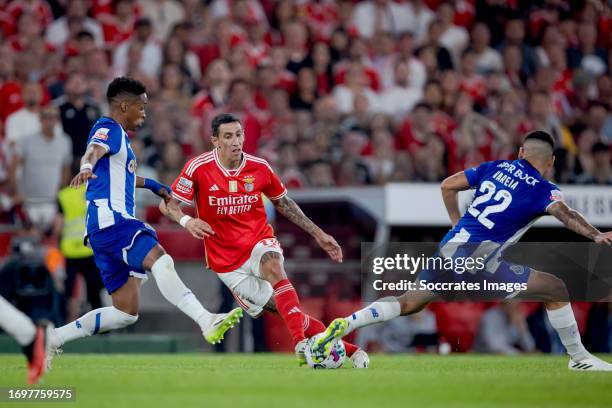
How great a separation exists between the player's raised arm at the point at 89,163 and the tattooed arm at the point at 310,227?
1.80 meters

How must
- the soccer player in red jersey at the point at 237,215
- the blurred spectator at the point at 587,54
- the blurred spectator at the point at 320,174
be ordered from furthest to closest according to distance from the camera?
the blurred spectator at the point at 587,54 → the blurred spectator at the point at 320,174 → the soccer player in red jersey at the point at 237,215

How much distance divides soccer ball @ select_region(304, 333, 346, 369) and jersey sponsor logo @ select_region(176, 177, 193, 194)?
1685mm

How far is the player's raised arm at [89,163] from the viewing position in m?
8.70

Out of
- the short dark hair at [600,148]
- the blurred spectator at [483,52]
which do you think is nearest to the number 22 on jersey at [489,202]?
the short dark hair at [600,148]

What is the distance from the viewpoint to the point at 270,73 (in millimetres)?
18422

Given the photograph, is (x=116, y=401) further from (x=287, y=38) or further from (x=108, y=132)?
(x=287, y=38)

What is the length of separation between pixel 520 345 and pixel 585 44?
8.16 m

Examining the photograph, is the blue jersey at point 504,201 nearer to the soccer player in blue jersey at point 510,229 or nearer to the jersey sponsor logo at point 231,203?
the soccer player in blue jersey at point 510,229

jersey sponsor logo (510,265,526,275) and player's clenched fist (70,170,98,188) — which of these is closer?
player's clenched fist (70,170,98,188)

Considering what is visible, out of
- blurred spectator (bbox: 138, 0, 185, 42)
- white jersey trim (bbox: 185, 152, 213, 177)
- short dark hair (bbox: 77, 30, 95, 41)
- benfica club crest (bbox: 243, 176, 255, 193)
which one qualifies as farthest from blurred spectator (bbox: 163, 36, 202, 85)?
benfica club crest (bbox: 243, 176, 255, 193)

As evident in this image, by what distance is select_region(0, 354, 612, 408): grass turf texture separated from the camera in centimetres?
696

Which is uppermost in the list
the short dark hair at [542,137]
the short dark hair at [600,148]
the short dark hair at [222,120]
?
the short dark hair at [600,148]

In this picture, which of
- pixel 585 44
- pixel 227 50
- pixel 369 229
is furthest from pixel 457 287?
pixel 585 44

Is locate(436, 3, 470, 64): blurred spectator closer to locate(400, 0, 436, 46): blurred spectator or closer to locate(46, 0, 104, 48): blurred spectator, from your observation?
locate(400, 0, 436, 46): blurred spectator
